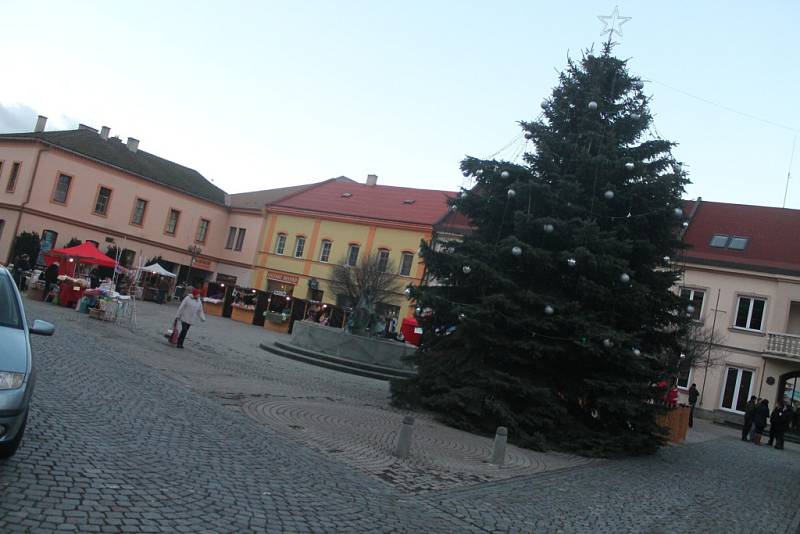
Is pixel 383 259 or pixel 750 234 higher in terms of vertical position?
pixel 750 234

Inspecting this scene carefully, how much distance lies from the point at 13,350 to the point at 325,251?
4331 cm

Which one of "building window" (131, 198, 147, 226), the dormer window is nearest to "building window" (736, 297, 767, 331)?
the dormer window

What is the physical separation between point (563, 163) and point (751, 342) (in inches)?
967

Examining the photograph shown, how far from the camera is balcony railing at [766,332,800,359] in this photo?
32.7 m

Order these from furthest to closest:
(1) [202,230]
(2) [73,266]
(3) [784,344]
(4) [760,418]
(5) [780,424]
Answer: (1) [202,230], (3) [784,344], (2) [73,266], (5) [780,424], (4) [760,418]

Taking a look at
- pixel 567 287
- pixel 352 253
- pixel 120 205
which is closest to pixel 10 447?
pixel 567 287

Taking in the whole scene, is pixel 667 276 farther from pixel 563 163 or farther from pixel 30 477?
pixel 30 477

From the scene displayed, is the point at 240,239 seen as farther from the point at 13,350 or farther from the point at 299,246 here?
the point at 13,350

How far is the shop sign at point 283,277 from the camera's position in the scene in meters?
50.1

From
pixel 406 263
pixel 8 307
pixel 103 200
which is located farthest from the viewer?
pixel 103 200

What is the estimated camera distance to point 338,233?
48594 mm

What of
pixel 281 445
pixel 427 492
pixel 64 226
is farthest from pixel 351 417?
pixel 64 226

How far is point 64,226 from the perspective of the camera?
44.2m

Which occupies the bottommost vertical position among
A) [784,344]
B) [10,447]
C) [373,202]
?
[10,447]
